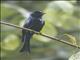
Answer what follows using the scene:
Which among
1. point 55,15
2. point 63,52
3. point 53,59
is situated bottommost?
point 53,59

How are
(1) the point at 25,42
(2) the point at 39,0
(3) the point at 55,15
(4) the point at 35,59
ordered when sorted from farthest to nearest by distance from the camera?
(4) the point at 35,59 < (2) the point at 39,0 < (3) the point at 55,15 < (1) the point at 25,42

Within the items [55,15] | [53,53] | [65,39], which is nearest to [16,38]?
[55,15]

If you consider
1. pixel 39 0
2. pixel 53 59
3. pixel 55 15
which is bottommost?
pixel 53 59

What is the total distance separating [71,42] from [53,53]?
5.36 feet

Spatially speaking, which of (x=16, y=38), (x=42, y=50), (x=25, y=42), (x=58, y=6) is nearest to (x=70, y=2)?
(x=58, y=6)

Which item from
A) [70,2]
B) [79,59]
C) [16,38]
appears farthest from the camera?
[16,38]

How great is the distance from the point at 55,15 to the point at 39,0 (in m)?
0.97

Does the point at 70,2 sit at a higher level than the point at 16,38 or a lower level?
higher

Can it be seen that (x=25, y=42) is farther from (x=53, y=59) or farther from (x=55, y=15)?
(x=53, y=59)

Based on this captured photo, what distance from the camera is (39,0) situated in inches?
77.7

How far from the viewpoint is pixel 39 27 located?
890 millimetres

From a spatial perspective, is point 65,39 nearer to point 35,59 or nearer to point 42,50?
point 35,59

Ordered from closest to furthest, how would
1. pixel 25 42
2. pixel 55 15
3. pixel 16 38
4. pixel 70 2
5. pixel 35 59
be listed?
pixel 25 42, pixel 70 2, pixel 55 15, pixel 16 38, pixel 35 59

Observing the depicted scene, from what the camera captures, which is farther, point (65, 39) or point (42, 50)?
point (42, 50)
